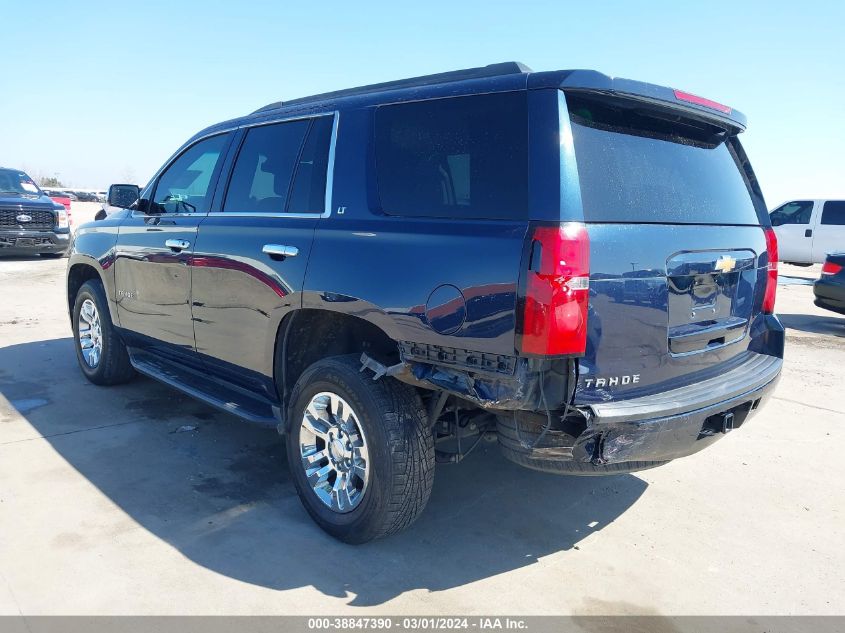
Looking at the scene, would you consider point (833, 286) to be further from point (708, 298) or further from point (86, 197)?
point (86, 197)

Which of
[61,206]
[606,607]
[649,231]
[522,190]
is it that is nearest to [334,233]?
[522,190]

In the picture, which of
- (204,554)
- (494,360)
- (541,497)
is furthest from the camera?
(541,497)

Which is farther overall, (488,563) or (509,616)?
(488,563)

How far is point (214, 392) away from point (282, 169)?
1457 millimetres

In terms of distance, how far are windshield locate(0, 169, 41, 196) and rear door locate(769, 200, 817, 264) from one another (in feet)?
58.2

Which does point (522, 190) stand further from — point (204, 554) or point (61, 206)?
point (61, 206)

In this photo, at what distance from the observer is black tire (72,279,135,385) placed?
542cm

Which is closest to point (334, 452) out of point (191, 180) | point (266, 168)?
point (266, 168)

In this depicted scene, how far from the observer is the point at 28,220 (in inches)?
540

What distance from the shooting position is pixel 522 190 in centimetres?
262

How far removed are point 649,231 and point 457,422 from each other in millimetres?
1203

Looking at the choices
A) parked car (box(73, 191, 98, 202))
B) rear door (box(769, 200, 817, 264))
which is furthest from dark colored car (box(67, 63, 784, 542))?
parked car (box(73, 191, 98, 202))

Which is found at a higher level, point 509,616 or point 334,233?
point 334,233

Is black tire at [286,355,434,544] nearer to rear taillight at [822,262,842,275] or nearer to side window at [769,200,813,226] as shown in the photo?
rear taillight at [822,262,842,275]
